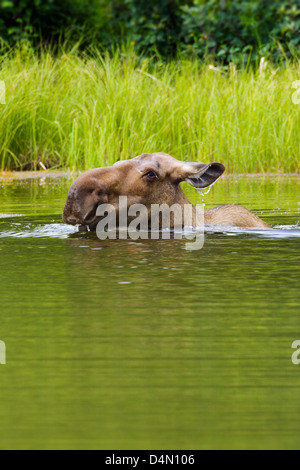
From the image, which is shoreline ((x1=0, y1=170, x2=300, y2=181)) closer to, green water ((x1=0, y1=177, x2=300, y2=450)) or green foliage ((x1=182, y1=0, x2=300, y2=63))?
green water ((x1=0, y1=177, x2=300, y2=450))

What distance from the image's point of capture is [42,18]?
22750mm

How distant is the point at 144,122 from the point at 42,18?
11.0 meters

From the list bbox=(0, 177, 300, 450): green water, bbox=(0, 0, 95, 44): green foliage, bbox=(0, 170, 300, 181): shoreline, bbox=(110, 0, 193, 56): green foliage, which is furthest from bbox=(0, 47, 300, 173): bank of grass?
bbox=(110, 0, 193, 56): green foliage

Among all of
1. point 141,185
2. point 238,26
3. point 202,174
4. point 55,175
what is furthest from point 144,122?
point 238,26

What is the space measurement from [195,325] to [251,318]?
26cm

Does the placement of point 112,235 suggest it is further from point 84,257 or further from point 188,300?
point 188,300

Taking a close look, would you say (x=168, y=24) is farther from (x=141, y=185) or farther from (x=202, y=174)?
(x=141, y=185)

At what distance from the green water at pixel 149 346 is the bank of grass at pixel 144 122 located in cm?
642

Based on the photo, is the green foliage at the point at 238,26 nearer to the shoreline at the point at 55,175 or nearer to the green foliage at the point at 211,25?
the green foliage at the point at 211,25

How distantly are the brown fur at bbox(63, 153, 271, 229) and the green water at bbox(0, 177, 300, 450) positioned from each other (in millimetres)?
293

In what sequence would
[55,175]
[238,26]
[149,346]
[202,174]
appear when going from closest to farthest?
[149,346] < [202,174] < [55,175] < [238,26]

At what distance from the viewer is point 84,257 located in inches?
224

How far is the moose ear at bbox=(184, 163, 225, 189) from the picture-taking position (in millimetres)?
6742

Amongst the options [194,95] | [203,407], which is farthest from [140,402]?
[194,95]
